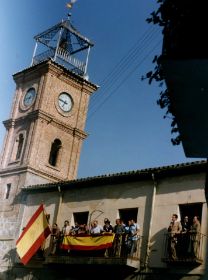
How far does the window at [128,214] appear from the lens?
19.8m

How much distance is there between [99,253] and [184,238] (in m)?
3.88

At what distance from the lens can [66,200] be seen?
75.7 ft

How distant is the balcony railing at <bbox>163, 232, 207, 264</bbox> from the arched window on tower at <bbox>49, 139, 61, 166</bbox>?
48.8 ft

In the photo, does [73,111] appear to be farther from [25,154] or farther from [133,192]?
[133,192]

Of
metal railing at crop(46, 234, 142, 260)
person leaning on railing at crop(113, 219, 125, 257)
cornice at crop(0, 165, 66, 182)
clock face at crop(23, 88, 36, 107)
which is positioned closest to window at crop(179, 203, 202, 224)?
metal railing at crop(46, 234, 142, 260)

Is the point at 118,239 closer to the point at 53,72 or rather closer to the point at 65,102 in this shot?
the point at 65,102

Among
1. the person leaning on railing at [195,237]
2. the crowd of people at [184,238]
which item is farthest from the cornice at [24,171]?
the person leaning on railing at [195,237]

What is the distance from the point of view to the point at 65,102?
32062 millimetres

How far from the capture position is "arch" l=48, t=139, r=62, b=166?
30828mm

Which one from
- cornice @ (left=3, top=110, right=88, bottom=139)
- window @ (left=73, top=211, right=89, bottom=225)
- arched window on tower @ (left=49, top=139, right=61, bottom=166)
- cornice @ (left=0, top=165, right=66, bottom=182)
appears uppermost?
cornice @ (left=3, top=110, right=88, bottom=139)

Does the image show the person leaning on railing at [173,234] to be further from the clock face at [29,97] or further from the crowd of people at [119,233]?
the clock face at [29,97]

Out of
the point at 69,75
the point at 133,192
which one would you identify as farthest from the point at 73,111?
the point at 133,192

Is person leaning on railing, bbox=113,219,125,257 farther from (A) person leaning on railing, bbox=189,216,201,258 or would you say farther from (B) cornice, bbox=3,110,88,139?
(B) cornice, bbox=3,110,88,139

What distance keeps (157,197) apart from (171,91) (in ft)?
52.8
